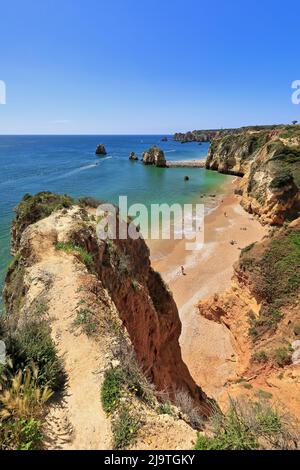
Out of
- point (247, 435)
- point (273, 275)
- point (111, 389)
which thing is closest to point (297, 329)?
point (273, 275)

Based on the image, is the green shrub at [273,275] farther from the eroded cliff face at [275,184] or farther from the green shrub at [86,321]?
the eroded cliff face at [275,184]

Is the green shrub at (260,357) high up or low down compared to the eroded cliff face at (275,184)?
down

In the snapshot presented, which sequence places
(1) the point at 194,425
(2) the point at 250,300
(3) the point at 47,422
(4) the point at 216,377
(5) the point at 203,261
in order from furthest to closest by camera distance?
1. (5) the point at 203,261
2. (2) the point at 250,300
3. (4) the point at 216,377
4. (1) the point at 194,425
5. (3) the point at 47,422

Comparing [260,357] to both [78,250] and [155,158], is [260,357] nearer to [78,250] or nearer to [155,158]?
[78,250]

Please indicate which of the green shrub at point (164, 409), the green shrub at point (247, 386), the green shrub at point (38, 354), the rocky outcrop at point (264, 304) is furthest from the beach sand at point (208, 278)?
the green shrub at point (38, 354)
